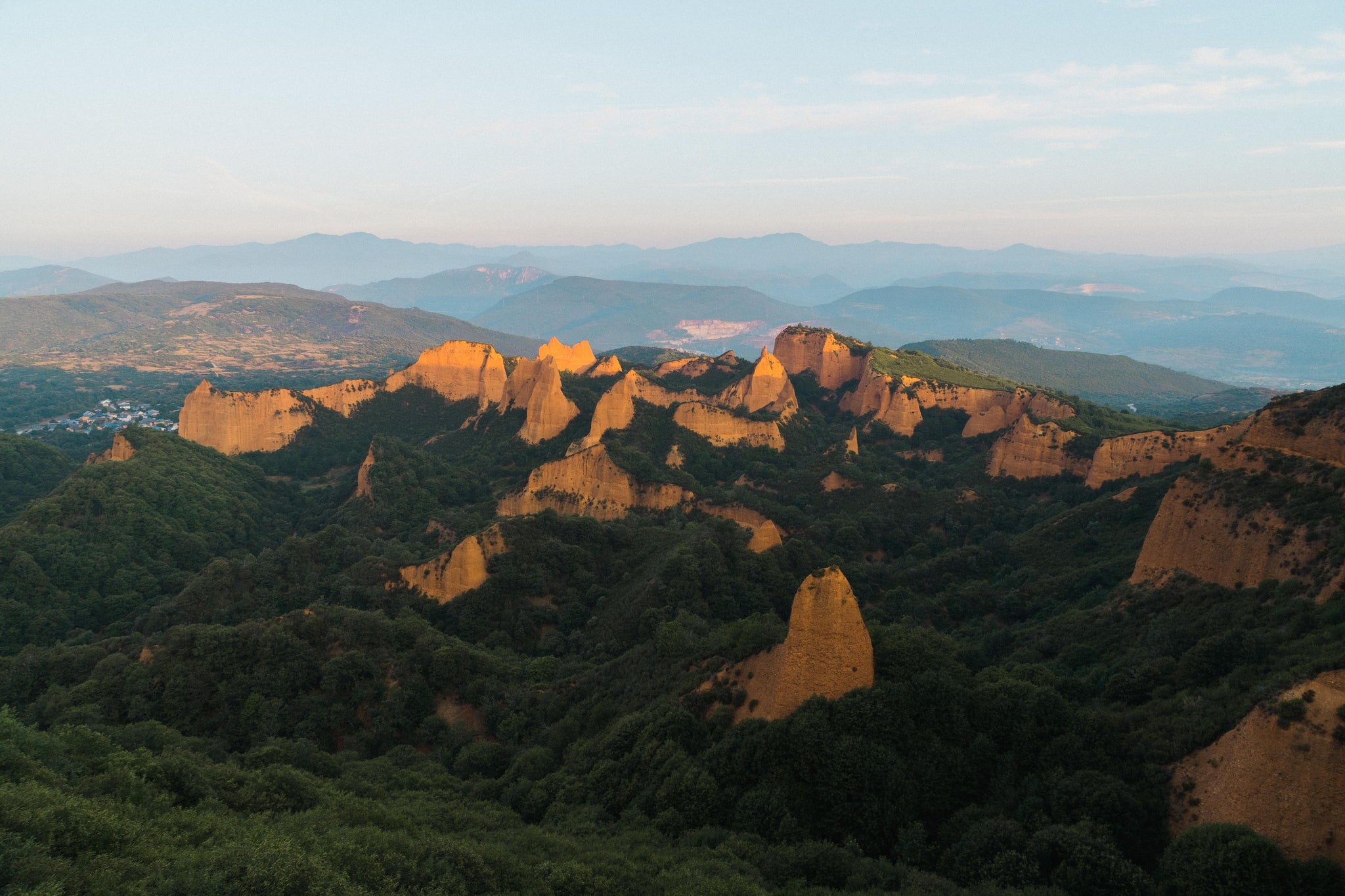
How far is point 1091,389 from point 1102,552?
461ft

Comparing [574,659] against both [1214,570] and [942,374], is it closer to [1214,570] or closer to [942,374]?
[1214,570]

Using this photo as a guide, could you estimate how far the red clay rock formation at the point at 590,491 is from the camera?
60281 mm

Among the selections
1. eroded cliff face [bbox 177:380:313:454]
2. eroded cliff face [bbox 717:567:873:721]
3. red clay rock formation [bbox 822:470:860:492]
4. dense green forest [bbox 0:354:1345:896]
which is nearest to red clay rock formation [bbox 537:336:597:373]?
eroded cliff face [bbox 177:380:313:454]

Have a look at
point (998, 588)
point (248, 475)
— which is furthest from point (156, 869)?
point (248, 475)

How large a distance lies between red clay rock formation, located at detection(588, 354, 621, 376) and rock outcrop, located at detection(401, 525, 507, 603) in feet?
191

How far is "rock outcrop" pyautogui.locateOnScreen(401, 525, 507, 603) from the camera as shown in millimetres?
43625

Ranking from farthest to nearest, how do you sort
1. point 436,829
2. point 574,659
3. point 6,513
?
point 6,513 → point 574,659 → point 436,829

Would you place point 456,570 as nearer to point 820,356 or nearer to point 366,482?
point 366,482

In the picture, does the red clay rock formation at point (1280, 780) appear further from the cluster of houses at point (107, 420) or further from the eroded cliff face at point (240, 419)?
the cluster of houses at point (107, 420)

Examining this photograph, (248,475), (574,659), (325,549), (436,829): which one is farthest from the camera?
(248,475)

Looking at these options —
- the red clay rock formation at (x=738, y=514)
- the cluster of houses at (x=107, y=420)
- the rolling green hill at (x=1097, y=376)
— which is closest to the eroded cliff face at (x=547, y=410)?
the red clay rock formation at (x=738, y=514)

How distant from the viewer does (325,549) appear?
4900 cm

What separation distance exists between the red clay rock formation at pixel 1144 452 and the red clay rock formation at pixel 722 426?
31.1 metres

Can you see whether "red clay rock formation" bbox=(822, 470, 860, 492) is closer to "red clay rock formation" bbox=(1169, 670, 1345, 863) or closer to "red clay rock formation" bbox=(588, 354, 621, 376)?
"red clay rock formation" bbox=(588, 354, 621, 376)
